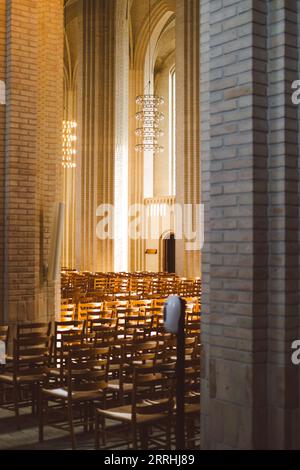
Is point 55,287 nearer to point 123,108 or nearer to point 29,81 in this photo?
point 29,81

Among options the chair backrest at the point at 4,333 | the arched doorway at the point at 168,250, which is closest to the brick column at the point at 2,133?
the chair backrest at the point at 4,333

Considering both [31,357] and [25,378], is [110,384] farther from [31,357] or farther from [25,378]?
[31,357]

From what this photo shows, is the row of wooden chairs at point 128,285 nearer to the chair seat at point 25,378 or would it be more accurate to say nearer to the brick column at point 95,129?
the brick column at point 95,129

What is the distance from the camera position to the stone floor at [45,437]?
6.62 metres

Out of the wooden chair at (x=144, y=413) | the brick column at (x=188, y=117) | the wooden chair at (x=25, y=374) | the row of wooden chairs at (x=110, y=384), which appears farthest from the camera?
the brick column at (x=188, y=117)

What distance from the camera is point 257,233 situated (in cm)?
523

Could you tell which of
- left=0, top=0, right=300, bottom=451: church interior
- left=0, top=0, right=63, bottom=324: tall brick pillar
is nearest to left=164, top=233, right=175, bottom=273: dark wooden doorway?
left=0, top=0, right=300, bottom=451: church interior

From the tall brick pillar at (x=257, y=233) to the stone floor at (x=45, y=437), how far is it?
157 centimetres

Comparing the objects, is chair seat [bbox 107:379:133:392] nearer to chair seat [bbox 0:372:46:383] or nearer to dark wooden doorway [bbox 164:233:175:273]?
chair seat [bbox 0:372:46:383]

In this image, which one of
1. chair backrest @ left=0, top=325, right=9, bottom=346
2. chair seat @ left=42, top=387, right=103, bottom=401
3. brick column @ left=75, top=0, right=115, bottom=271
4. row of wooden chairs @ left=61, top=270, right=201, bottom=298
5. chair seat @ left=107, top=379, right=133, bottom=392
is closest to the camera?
chair seat @ left=42, top=387, right=103, bottom=401

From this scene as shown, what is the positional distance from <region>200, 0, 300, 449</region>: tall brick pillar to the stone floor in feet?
5.13

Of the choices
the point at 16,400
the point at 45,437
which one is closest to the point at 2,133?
the point at 16,400

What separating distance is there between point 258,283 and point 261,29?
82.0 inches

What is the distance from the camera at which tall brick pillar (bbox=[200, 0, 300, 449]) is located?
17.0ft
